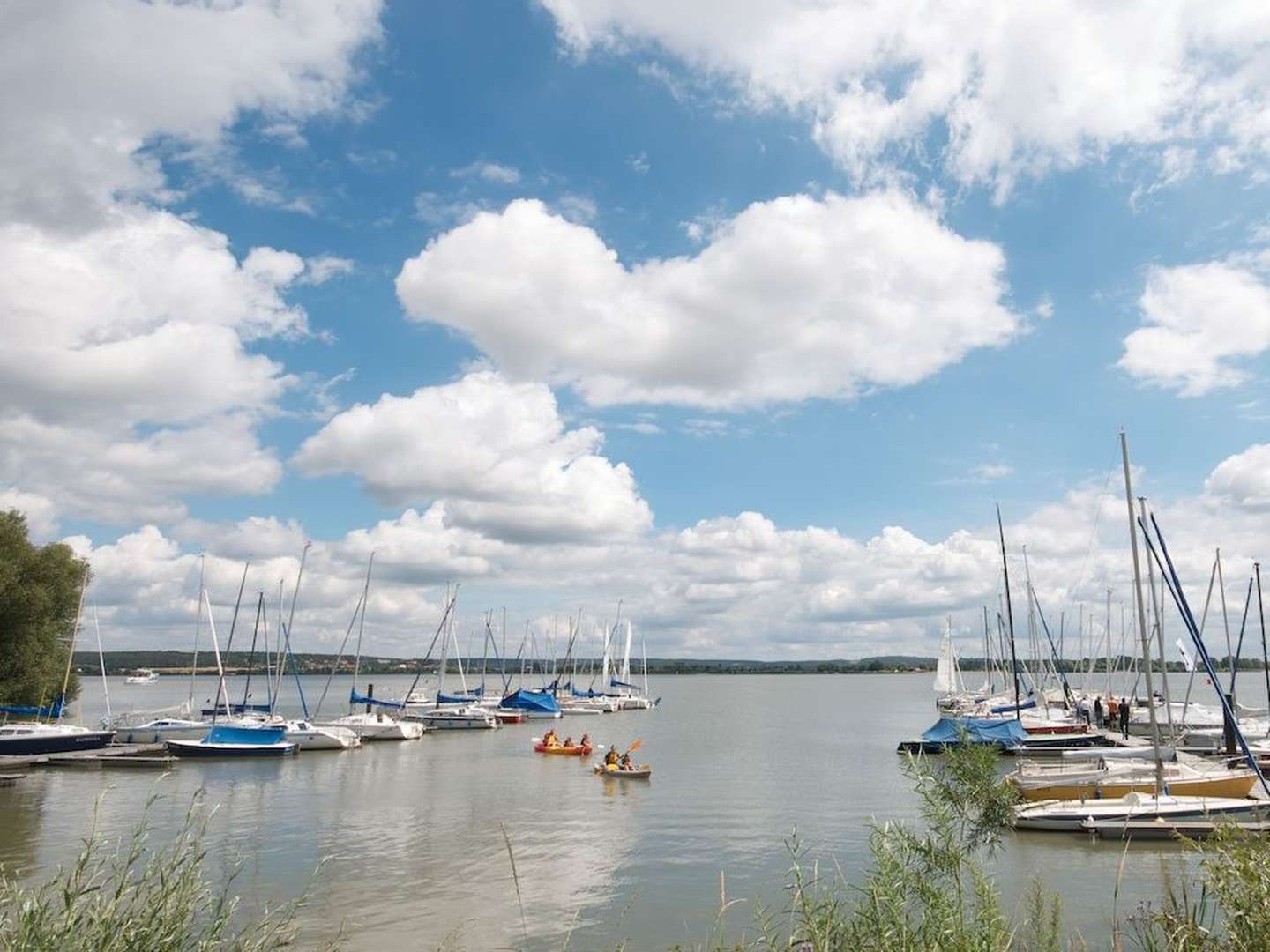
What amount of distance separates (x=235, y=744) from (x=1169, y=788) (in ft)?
166

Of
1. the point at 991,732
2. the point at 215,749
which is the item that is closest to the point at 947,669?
the point at 991,732

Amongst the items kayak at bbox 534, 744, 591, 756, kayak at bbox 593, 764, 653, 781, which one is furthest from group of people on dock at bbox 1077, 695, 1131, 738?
kayak at bbox 534, 744, 591, 756

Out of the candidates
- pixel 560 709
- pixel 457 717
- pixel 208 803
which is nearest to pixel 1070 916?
pixel 208 803

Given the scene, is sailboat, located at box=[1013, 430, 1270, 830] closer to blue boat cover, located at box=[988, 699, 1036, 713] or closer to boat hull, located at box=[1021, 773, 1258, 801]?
boat hull, located at box=[1021, 773, 1258, 801]

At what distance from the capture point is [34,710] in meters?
52.2

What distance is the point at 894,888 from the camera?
8.67 metres

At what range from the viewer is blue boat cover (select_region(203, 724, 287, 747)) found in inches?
2200

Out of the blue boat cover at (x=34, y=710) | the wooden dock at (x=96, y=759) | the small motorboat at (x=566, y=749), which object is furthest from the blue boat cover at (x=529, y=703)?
the blue boat cover at (x=34, y=710)

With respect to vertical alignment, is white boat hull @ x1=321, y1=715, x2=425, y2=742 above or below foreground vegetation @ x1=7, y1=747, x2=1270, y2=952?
below

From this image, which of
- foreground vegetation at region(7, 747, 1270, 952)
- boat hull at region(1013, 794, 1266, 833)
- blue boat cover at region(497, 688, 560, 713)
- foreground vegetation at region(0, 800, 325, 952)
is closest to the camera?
foreground vegetation at region(0, 800, 325, 952)

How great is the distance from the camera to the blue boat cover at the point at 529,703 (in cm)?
9281

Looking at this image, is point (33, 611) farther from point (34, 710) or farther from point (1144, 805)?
point (1144, 805)

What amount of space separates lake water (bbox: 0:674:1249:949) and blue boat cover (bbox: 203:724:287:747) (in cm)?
235

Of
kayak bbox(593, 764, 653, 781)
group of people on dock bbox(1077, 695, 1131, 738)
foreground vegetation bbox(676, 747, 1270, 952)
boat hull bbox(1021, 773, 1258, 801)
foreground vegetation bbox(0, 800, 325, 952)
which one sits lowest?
kayak bbox(593, 764, 653, 781)
